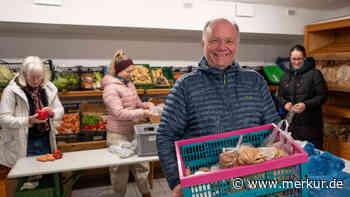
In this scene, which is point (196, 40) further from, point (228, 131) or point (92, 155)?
point (228, 131)

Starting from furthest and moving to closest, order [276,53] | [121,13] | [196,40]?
[276,53], [196,40], [121,13]

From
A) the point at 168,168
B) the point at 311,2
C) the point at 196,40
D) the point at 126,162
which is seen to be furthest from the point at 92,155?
the point at 311,2

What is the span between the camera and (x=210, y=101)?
1.29 metres

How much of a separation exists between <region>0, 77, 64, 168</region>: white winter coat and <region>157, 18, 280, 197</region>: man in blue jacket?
1834mm

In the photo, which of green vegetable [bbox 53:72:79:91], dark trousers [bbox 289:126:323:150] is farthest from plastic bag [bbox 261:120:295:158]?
green vegetable [bbox 53:72:79:91]

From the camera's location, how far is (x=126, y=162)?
2457mm

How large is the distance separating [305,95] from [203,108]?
97.0 inches

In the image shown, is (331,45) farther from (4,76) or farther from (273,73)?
(4,76)

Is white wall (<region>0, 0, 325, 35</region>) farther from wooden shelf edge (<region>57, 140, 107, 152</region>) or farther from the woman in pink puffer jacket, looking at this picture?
wooden shelf edge (<region>57, 140, 107, 152</region>)

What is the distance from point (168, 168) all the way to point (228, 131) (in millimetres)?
335

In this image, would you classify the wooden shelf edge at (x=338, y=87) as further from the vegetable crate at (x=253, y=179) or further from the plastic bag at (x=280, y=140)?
the vegetable crate at (x=253, y=179)

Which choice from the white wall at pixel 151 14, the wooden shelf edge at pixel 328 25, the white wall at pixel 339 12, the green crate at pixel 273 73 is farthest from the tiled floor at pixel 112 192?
the white wall at pixel 339 12

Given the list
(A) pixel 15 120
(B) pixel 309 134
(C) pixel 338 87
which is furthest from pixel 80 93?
(C) pixel 338 87

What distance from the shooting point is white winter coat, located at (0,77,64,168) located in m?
2.50
